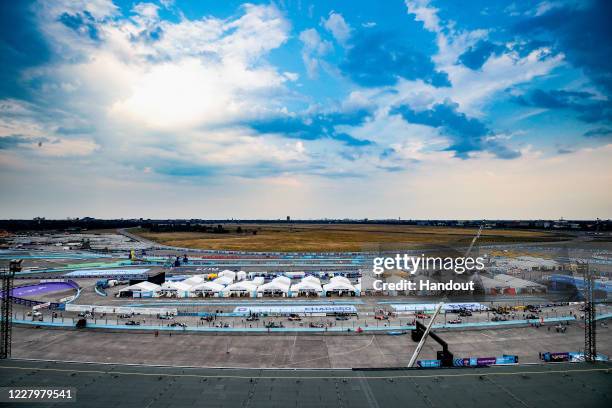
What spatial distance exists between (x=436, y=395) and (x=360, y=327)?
78.6 feet

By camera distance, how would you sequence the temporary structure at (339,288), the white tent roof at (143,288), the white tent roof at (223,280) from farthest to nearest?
the white tent roof at (223,280), the temporary structure at (339,288), the white tent roof at (143,288)

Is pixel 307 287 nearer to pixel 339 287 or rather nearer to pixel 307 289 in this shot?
pixel 307 289

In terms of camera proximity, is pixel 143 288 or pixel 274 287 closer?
pixel 143 288

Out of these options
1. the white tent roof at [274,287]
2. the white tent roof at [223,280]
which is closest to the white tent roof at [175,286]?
the white tent roof at [223,280]

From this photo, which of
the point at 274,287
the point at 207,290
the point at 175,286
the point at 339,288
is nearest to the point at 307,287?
the point at 339,288

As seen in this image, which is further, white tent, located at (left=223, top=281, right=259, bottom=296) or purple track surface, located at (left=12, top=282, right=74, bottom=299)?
purple track surface, located at (left=12, top=282, right=74, bottom=299)

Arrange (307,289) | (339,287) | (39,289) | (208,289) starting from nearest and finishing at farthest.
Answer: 1. (208,289)
2. (339,287)
3. (307,289)
4. (39,289)

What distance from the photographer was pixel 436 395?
19.9 m

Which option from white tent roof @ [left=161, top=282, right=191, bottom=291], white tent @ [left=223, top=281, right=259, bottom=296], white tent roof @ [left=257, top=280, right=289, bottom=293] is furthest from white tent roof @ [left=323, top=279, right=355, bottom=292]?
white tent roof @ [left=161, top=282, right=191, bottom=291]

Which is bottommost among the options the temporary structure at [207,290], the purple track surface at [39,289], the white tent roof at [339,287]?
the purple track surface at [39,289]

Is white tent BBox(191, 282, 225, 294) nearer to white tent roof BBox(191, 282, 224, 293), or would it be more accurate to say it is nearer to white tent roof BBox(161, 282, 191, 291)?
white tent roof BBox(191, 282, 224, 293)

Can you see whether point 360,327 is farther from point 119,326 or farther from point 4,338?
point 4,338

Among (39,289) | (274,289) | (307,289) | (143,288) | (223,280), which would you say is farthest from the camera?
(223,280)

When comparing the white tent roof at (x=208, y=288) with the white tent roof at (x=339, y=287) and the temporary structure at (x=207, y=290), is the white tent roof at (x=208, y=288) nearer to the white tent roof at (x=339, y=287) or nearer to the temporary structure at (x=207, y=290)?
the temporary structure at (x=207, y=290)
